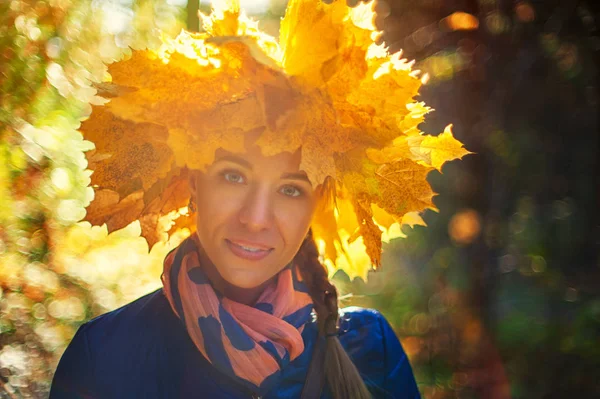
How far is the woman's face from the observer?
1.52 meters

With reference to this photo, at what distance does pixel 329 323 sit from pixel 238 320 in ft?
0.91

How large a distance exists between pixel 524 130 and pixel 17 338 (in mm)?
4440

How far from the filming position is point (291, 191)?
5.18 ft

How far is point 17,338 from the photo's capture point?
6.47 ft

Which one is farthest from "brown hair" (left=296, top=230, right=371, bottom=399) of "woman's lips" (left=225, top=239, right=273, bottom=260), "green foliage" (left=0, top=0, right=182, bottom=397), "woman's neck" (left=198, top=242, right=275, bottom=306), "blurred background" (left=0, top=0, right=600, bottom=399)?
"blurred background" (left=0, top=0, right=600, bottom=399)

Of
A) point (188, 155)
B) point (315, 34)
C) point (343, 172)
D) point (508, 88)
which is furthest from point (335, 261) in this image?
point (508, 88)

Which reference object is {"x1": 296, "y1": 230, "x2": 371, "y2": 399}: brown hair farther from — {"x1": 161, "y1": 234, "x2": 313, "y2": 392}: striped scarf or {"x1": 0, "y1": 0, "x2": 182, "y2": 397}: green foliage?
{"x1": 0, "y1": 0, "x2": 182, "y2": 397}: green foliage

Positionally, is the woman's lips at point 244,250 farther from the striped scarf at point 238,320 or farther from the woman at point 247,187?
the striped scarf at point 238,320

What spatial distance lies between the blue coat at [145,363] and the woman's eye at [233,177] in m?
0.40

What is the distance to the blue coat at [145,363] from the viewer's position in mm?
1514

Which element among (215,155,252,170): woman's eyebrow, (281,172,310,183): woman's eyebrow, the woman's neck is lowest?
the woman's neck

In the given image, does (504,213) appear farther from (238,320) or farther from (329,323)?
(238,320)

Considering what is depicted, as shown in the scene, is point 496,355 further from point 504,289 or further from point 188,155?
point 188,155

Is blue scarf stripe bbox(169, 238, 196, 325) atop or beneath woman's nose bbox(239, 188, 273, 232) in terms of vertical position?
beneath
